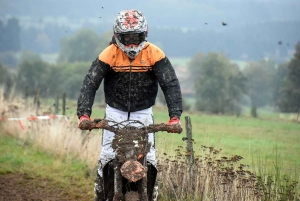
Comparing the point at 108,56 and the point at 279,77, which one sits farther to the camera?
the point at 279,77

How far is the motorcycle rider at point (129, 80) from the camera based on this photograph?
6.46 m

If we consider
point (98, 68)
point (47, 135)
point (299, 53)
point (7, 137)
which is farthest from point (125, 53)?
point (299, 53)

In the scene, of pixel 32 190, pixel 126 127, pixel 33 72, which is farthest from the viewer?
pixel 33 72

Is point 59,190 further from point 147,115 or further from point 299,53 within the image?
point 299,53

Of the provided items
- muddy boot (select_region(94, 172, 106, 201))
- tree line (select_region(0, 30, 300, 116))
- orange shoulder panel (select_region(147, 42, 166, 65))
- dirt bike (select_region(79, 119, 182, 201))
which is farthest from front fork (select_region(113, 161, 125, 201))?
tree line (select_region(0, 30, 300, 116))

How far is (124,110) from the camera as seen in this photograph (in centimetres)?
684

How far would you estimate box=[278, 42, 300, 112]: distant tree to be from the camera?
72.3 meters

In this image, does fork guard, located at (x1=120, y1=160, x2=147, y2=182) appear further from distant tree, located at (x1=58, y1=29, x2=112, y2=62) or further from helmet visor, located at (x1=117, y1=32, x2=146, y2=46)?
distant tree, located at (x1=58, y1=29, x2=112, y2=62)

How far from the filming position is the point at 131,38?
643 cm

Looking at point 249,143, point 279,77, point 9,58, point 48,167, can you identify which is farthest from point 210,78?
point 9,58

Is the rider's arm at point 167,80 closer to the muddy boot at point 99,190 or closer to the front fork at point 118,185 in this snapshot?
the muddy boot at point 99,190

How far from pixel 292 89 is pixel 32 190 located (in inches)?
2607

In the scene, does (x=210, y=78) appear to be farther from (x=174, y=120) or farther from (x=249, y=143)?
(x=174, y=120)

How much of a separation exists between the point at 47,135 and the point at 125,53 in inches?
351
